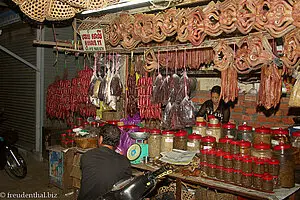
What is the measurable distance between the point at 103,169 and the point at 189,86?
Result: 7.39ft

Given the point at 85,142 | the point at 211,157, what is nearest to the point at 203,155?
the point at 211,157

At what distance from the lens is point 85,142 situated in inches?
225

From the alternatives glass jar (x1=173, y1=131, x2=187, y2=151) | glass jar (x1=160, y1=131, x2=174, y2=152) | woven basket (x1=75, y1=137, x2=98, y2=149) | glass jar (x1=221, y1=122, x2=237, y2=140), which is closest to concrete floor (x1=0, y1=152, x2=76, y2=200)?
woven basket (x1=75, y1=137, x2=98, y2=149)

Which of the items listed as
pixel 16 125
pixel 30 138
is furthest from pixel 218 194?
pixel 16 125

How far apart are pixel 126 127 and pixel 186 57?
1622 millimetres

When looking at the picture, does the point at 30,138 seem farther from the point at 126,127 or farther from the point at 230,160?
the point at 230,160

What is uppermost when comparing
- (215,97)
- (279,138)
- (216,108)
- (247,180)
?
(215,97)

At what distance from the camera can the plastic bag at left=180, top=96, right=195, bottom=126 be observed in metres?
4.71

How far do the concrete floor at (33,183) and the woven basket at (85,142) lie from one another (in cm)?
131

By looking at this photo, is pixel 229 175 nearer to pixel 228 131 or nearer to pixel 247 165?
pixel 247 165

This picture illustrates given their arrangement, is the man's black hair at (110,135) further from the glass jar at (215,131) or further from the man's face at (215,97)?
the man's face at (215,97)

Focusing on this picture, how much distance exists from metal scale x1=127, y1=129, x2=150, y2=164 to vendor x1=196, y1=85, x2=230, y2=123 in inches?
92.4

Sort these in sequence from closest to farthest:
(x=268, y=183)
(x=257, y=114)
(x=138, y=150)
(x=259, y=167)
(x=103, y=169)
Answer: (x=103, y=169) < (x=268, y=183) < (x=259, y=167) < (x=138, y=150) < (x=257, y=114)

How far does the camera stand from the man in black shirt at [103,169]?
11.1ft
